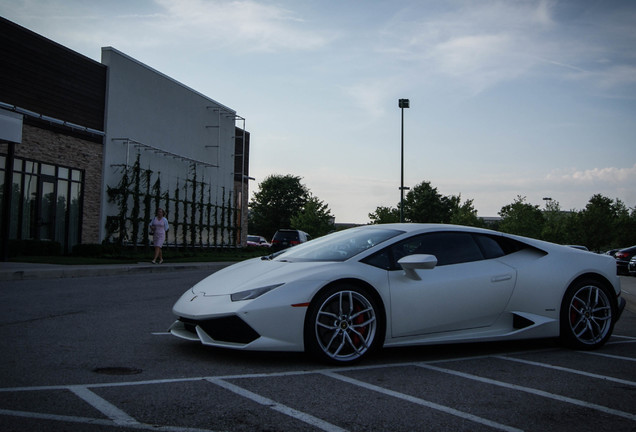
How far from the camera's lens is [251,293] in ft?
15.5

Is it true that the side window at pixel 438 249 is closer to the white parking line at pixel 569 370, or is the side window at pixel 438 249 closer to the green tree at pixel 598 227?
the white parking line at pixel 569 370

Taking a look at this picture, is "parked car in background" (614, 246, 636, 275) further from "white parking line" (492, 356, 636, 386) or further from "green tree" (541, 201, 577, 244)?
"green tree" (541, 201, 577, 244)

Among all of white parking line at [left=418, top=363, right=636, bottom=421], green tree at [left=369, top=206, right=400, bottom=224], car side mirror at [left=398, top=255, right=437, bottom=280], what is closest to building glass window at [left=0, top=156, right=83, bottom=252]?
car side mirror at [left=398, top=255, right=437, bottom=280]

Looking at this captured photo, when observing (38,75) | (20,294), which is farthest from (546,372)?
(38,75)

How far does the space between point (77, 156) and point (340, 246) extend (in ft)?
64.1

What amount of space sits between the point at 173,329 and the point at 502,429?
2.96m

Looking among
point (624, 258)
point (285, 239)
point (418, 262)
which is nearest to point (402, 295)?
point (418, 262)

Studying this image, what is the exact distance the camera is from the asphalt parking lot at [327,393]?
3223 mm

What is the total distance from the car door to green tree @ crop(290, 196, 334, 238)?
216 ft

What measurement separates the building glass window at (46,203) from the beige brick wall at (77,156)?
0.78 ft

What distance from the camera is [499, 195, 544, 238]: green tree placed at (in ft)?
217

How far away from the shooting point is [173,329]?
16.9ft

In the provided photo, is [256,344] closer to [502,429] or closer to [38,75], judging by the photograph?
[502,429]

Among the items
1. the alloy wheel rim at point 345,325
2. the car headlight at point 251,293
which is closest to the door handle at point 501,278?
the alloy wheel rim at point 345,325
